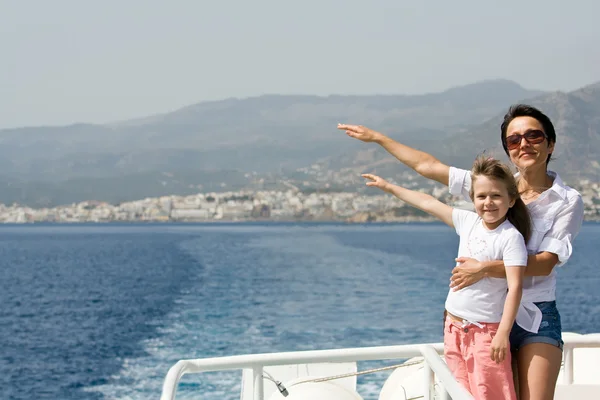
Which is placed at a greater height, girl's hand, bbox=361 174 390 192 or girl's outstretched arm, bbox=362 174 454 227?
girl's hand, bbox=361 174 390 192

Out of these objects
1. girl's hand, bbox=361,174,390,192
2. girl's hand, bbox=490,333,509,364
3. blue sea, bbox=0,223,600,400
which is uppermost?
girl's hand, bbox=361,174,390,192

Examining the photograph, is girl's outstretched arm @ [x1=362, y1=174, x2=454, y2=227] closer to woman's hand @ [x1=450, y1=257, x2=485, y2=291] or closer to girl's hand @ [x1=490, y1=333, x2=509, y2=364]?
woman's hand @ [x1=450, y1=257, x2=485, y2=291]

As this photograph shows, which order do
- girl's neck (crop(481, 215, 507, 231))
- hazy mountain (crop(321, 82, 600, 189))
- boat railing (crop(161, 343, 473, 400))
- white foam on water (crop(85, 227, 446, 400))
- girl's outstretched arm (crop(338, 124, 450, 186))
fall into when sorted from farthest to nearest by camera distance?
hazy mountain (crop(321, 82, 600, 189)) < white foam on water (crop(85, 227, 446, 400)) < boat railing (crop(161, 343, 473, 400)) < girl's outstretched arm (crop(338, 124, 450, 186)) < girl's neck (crop(481, 215, 507, 231))

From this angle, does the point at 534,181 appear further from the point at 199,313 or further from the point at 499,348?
the point at 199,313

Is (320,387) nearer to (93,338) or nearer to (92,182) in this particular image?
(93,338)

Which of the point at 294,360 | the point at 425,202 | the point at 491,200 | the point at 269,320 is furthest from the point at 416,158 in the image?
the point at 269,320

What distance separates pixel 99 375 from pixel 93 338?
6.45 meters

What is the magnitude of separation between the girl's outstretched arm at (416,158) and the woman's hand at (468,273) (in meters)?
0.35

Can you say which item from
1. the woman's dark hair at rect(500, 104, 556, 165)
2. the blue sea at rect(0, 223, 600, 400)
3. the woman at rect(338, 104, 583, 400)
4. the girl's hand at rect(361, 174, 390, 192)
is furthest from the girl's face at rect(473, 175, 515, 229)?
the blue sea at rect(0, 223, 600, 400)

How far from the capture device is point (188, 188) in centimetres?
19225

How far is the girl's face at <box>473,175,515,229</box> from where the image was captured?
266 centimetres

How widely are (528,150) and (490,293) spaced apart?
0.53 meters

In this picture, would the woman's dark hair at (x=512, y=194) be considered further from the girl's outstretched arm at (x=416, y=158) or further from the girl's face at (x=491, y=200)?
the girl's outstretched arm at (x=416, y=158)

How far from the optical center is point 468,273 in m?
2.68
